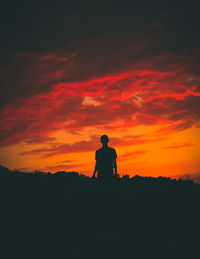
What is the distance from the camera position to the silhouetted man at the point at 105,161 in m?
8.95

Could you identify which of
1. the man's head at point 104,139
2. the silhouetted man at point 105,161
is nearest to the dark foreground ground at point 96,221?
the silhouetted man at point 105,161

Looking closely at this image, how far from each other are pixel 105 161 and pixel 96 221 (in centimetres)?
223

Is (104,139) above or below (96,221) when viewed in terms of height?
above

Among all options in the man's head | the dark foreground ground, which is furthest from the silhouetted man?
the dark foreground ground

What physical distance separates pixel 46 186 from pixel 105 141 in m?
3.75

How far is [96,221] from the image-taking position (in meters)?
7.74

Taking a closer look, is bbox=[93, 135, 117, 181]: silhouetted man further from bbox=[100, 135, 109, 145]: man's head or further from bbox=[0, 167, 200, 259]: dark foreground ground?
bbox=[0, 167, 200, 259]: dark foreground ground

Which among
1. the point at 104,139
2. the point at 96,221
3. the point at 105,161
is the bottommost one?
the point at 96,221

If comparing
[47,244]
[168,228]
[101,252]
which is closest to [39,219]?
[47,244]

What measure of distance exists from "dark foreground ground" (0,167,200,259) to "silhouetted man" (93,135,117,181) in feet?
1.69

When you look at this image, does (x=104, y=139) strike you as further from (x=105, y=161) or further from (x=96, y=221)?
(x=96, y=221)

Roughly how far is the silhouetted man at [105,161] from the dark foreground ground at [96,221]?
516 millimetres

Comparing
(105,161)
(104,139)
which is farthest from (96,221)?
(104,139)

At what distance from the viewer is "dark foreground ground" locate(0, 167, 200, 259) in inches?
257
